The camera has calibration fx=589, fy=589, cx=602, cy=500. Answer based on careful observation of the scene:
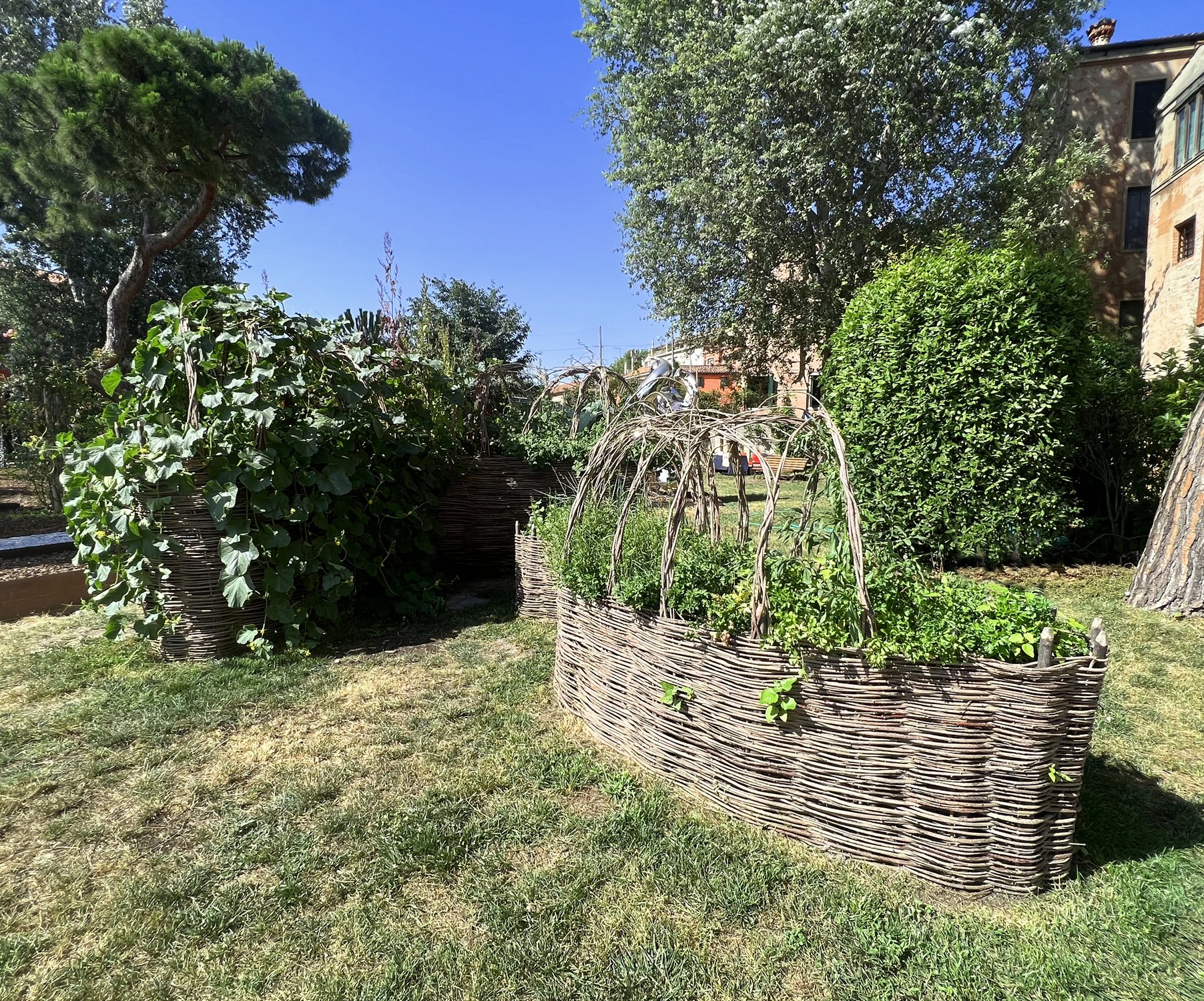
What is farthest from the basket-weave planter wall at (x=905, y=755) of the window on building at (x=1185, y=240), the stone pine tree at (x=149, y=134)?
the window on building at (x=1185, y=240)

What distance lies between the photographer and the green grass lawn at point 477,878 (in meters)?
1.60

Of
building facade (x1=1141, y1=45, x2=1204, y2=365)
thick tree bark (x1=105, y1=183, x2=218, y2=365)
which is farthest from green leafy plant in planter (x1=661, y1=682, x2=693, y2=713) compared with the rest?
building facade (x1=1141, y1=45, x2=1204, y2=365)

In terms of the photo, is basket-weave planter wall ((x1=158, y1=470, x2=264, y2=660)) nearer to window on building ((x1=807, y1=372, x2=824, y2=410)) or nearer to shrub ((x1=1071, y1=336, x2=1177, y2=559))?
window on building ((x1=807, y1=372, x2=824, y2=410))

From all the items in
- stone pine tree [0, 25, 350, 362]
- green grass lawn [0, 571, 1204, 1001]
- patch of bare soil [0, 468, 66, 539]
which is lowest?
green grass lawn [0, 571, 1204, 1001]

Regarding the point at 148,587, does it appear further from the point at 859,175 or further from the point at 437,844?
the point at 859,175

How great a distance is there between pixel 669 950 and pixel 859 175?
12.9 m

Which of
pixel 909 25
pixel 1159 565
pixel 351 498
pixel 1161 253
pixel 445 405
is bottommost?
pixel 1159 565

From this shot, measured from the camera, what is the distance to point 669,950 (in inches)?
66.6

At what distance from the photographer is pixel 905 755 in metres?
1.83

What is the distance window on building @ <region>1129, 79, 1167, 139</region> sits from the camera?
16344 mm

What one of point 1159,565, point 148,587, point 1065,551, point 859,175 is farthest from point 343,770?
point 859,175

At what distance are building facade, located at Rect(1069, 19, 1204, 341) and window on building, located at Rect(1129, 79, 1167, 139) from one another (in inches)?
0.7

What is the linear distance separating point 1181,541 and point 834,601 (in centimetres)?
419

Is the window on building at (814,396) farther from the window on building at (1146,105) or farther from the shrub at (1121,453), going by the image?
the window on building at (1146,105)
